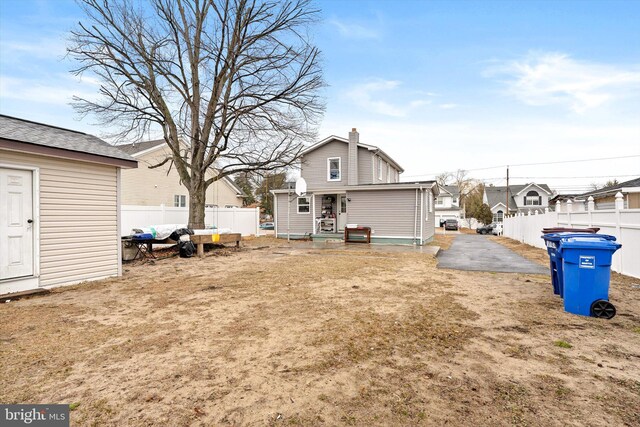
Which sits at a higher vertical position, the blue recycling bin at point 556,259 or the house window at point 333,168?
the house window at point 333,168

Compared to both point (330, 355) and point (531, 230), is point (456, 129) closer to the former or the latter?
point (531, 230)

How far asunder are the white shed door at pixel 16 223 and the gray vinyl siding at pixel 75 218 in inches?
7.4

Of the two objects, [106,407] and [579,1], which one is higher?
[579,1]

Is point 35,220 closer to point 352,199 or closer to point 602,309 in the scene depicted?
point 602,309

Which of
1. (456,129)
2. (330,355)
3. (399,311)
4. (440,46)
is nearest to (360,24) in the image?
(440,46)

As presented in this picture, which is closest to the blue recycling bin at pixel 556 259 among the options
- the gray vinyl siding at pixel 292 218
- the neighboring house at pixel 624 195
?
the neighboring house at pixel 624 195

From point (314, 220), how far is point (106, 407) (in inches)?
642

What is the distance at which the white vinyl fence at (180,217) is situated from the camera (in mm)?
14345

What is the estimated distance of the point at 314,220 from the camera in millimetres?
18656

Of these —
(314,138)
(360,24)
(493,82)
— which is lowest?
(314,138)

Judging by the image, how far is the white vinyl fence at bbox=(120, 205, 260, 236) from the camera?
14.3 meters

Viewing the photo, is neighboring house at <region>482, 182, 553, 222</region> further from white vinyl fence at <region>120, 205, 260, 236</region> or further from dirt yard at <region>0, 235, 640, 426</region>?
dirt yard at <region>0, 235, 640, 426</region>

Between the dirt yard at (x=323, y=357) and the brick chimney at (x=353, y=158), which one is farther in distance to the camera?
the brick chimney at (x=353, y=158)

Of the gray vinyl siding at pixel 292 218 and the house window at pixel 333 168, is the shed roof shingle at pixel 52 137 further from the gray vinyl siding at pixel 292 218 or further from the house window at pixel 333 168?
the house window at pixel 333 168
